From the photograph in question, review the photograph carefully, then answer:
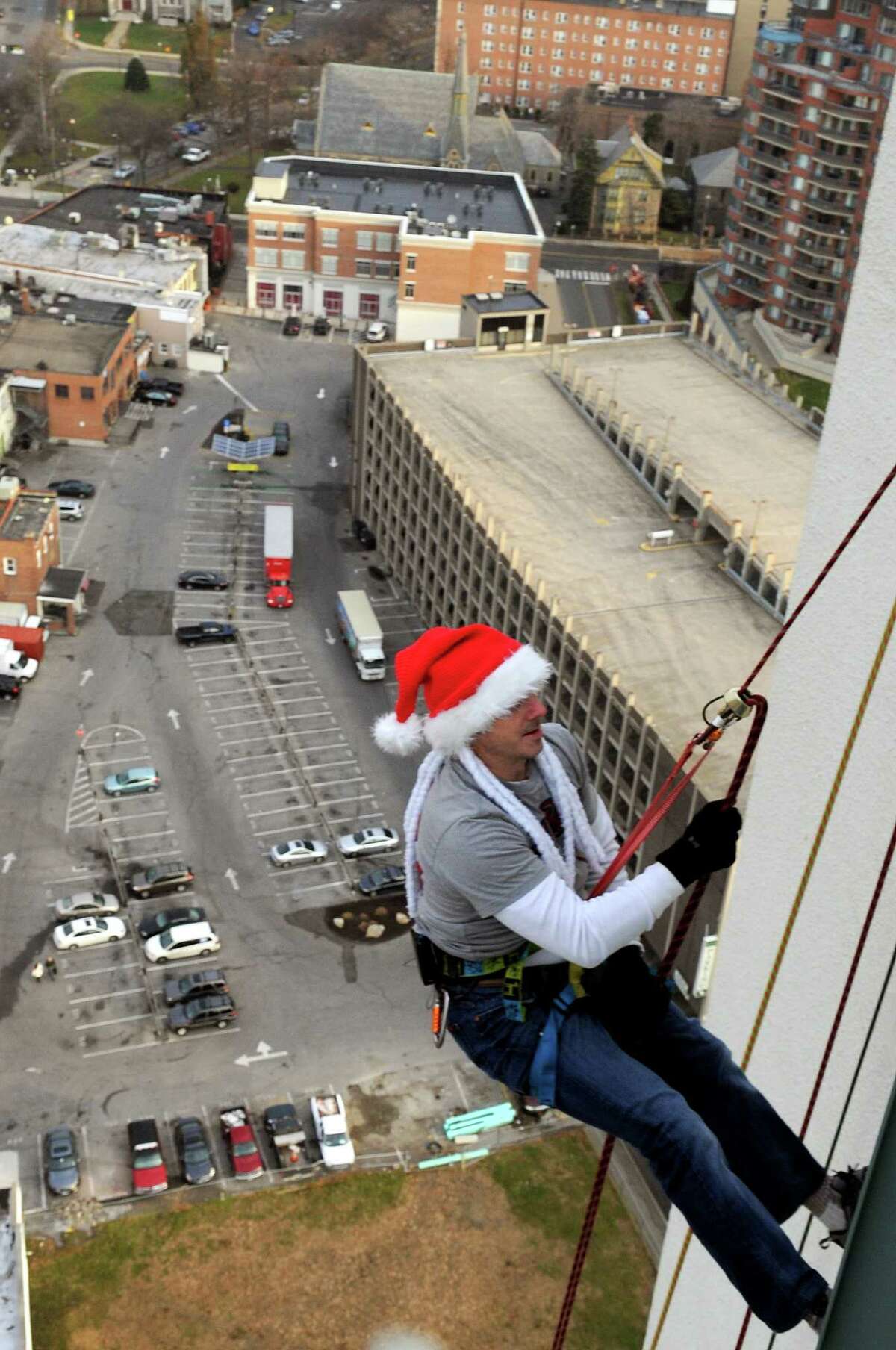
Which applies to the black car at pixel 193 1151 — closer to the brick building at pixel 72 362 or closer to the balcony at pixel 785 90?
the brick building at pixel 72 362

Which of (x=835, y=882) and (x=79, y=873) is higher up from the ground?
(x=835, y=882)

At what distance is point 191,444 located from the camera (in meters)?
70.1

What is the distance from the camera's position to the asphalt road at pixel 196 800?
38.4m

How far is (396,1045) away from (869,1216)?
30.9m

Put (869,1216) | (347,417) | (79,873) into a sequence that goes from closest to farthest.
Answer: (869,1216), (79,873), (347,417)

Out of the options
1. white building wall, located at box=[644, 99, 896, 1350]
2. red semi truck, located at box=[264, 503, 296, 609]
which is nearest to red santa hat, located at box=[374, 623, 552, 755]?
white building wall, located at box=[644, 99, 896, 1350]

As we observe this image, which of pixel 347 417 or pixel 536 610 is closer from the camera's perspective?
pixel 536 610

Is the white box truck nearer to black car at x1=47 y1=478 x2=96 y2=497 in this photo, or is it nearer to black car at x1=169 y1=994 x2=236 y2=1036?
black car at x1=47 y1=478 x2=96 y2=497

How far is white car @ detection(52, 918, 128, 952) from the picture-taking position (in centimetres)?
4134

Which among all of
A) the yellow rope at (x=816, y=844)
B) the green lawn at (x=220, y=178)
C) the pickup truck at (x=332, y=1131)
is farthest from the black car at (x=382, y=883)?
the green lawn at (x=220, y=178)

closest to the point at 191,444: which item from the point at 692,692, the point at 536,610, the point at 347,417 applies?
the point at 347,417

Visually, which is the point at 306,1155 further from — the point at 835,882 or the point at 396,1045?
the point at 835,882

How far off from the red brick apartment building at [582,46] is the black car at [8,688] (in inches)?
3594

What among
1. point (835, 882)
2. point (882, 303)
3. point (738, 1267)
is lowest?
point (738, 1267)
